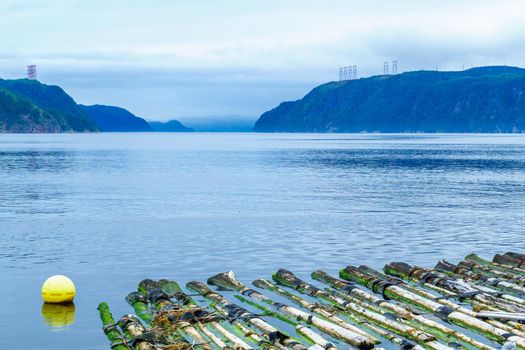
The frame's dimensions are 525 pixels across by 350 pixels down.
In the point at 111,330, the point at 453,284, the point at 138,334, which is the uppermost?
the point at 453,284

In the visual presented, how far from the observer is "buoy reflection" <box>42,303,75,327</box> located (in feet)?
87.7

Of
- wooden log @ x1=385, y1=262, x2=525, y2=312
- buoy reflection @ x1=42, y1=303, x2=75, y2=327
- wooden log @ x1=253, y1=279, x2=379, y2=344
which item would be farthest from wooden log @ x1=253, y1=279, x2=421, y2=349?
buoy reflection @ x1=42, y1=303, x2=75, y2=327

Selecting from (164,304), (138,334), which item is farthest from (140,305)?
(138,334)

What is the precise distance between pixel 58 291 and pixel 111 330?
534 centimetres

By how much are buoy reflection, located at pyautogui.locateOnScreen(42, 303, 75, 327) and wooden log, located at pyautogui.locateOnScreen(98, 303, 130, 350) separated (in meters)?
1.11

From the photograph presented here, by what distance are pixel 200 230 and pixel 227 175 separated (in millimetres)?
61177

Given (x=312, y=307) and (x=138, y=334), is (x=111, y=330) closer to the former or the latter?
(x=138, y=334)

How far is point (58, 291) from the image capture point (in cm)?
2873

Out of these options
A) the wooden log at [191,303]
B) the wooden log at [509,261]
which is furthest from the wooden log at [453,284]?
the wooden log at [191,303]

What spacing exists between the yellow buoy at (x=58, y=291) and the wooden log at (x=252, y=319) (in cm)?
466

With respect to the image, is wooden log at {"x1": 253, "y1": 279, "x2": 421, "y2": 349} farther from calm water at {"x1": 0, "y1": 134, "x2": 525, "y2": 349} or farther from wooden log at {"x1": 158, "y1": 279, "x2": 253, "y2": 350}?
calm water at {"x1": 0, "y1": 134, "x2": 525, "y2": 349}

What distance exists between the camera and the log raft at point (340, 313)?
67.9ft

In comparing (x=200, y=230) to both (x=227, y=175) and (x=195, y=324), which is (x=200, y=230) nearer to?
(x=195, y=324)

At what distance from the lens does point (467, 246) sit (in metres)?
43.1
